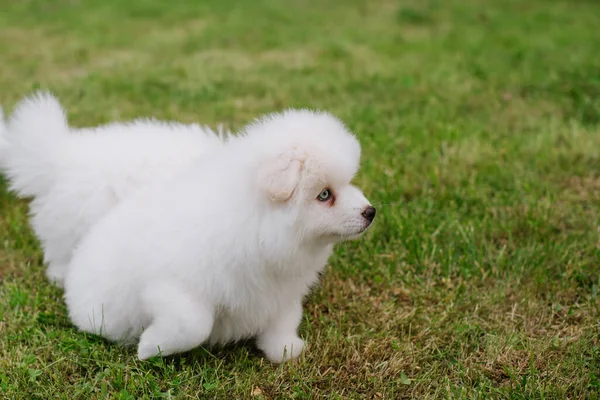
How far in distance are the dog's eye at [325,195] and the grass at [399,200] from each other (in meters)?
0.73

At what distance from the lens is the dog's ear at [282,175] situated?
2.24 m

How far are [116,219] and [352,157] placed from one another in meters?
1.07

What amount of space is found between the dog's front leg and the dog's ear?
0.68 m

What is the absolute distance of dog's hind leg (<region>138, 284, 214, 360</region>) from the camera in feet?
7.94

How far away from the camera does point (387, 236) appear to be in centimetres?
364

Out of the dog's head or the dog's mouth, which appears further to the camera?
the dog's mouth

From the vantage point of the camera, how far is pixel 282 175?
2.25 metres

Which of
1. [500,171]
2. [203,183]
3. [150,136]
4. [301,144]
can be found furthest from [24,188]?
[500,171]

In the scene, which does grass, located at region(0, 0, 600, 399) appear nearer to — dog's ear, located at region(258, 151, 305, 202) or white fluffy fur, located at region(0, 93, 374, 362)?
white fluffy fur, located at region(0, 93, 374, 362)

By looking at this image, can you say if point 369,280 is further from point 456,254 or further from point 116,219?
point 116,219

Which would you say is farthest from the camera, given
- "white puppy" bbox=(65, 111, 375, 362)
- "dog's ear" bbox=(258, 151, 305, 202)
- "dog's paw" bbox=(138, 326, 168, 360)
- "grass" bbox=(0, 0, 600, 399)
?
"grass" bbox=(0, 0, 600, 399)

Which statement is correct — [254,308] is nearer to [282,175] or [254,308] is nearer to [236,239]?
[236,239]

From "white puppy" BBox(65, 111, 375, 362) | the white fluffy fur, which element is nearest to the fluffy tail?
the white fluffy fur

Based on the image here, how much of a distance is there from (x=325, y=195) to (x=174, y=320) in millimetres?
726
